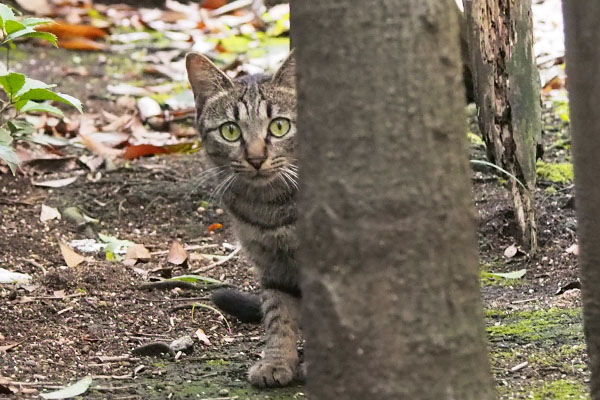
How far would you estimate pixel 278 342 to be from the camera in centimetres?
310

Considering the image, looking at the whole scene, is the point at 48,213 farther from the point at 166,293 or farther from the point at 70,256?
the point at 166,293

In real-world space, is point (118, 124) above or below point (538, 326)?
above

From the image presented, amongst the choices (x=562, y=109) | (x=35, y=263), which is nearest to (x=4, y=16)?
(x=35, y=263)

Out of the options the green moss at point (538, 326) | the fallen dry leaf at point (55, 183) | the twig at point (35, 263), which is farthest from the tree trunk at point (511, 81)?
the fallen dry leaf at point (55, 183)

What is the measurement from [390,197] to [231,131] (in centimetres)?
184

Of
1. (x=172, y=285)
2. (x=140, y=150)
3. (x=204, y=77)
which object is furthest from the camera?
(x=140, y=150)

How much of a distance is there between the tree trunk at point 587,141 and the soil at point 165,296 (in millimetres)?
456

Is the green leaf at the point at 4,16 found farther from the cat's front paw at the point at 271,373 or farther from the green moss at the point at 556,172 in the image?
the green moss at the point at 556,172

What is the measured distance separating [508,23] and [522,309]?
3.97ft

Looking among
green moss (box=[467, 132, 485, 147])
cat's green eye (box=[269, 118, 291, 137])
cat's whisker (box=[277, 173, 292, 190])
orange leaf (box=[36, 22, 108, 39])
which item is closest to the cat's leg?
cat's whisker (box=[277, 173, 292, 190])

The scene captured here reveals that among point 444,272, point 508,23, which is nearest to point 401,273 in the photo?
point 444,272

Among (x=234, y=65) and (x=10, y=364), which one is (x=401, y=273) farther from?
(x=234, y=65)

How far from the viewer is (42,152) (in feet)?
17.3

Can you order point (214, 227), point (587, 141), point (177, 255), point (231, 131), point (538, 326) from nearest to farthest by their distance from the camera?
point (587, 141), point (538, 326), point (231, 131), point (177, 255), point (214, 227)
